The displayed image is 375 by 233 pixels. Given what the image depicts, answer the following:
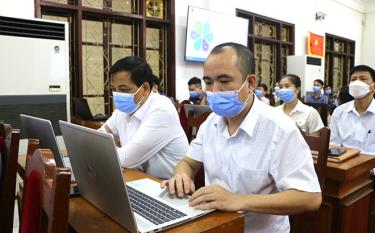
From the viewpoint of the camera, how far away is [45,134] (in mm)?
1482

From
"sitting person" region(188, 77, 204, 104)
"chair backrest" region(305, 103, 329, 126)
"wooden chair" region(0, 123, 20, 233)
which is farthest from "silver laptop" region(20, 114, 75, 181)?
"sitting person" region(188, 77, 204, 104)

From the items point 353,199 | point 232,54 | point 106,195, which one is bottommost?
point 353,199

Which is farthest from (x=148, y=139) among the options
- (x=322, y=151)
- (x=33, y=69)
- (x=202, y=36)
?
(x=202, y=36)

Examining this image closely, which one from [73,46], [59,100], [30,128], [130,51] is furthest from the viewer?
[130,51]

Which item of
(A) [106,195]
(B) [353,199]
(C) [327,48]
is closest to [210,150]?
(A) [106,195]

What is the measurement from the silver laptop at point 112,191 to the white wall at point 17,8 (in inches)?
114

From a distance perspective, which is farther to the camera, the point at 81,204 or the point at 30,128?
the point at 30,128

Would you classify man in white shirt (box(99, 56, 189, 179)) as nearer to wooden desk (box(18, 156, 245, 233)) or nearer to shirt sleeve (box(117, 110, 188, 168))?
shirt sleeve (box(117, 110, 188, 168))

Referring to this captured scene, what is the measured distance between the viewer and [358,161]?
72.4 inches

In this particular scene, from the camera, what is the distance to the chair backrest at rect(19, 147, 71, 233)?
0.62m

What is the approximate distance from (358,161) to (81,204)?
141cm

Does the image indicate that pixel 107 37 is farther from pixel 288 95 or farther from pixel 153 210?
pixel 153 210

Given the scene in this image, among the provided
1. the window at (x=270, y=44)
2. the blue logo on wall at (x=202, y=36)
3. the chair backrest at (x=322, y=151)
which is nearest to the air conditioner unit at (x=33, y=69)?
the blue logo on wall at (x=202, y=36)

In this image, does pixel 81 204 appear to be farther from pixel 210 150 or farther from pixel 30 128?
pixel 30 128
